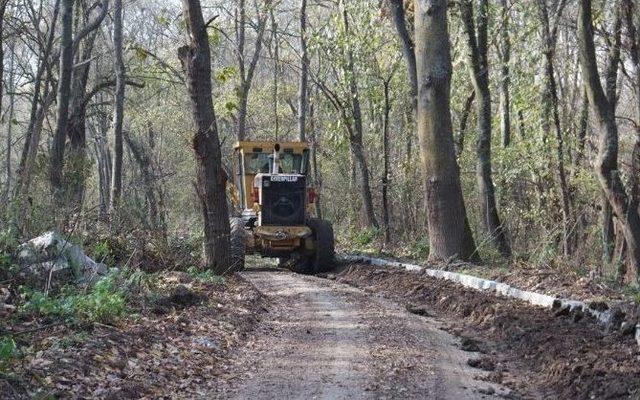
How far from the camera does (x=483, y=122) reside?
20.6 meters

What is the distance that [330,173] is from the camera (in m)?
51.6

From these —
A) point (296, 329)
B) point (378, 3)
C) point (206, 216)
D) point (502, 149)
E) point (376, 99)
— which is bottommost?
point (296, 329)

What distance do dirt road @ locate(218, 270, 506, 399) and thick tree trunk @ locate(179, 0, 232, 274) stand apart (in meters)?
2.78

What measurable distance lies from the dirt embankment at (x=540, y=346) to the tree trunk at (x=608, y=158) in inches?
120

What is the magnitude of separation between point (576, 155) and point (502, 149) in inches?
90.2

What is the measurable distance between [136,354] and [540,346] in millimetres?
4278

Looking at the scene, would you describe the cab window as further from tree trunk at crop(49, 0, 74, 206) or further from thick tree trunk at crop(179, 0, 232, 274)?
thick tree trunk at crop(179, 0, 232, 274)

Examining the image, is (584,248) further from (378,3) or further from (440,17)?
(378,3)

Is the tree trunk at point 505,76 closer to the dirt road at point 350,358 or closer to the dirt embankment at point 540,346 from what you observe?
the dirt embankment at point 540,346

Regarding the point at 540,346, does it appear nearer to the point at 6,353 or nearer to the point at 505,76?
the point at 6,353

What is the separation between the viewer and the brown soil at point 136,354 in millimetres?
6922

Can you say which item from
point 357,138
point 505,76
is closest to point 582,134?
point 505,76

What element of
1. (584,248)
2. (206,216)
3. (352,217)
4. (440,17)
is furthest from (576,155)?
(352,217)

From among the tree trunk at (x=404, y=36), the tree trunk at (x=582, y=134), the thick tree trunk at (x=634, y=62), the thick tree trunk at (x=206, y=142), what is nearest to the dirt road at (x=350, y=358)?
the thick tree trunk at (x=206, y=142)
